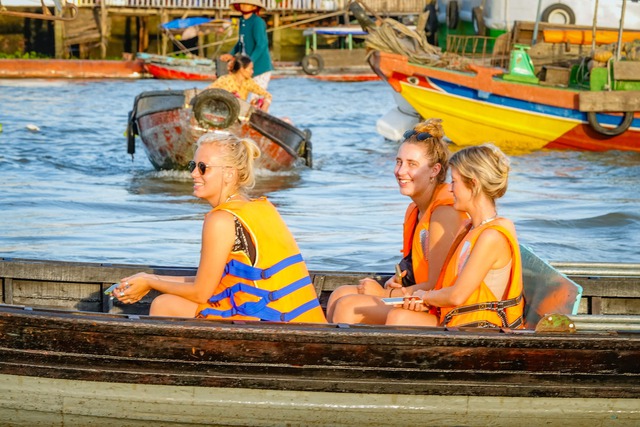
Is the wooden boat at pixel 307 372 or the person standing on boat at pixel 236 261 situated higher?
the person standing on boat at pixel 236 261

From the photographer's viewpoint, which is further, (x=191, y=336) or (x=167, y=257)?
(x=167, y=257)

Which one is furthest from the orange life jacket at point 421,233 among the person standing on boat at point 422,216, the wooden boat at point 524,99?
the wooden boat at point 524,99

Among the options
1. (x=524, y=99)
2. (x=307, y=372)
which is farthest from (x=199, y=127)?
(x=307, y=372)

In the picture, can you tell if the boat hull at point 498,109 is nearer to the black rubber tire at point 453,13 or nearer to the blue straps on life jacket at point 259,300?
the black rubber tire at point 453,13

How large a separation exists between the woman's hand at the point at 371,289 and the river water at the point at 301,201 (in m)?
3.46

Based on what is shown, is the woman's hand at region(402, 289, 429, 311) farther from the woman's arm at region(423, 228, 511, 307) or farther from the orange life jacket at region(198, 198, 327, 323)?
the orange life jacket at region(198, 198, 327, 323)

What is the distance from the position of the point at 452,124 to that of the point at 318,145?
275 cm

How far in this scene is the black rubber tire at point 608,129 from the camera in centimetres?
1538

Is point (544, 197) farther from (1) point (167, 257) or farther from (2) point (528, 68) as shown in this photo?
(1) point (167, 257)

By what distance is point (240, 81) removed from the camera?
12.6 m

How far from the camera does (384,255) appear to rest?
9359 millimetres

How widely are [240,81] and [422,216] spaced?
25.6 feet

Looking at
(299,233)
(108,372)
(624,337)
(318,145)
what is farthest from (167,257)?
(318,145)

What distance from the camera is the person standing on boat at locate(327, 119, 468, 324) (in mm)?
4867
